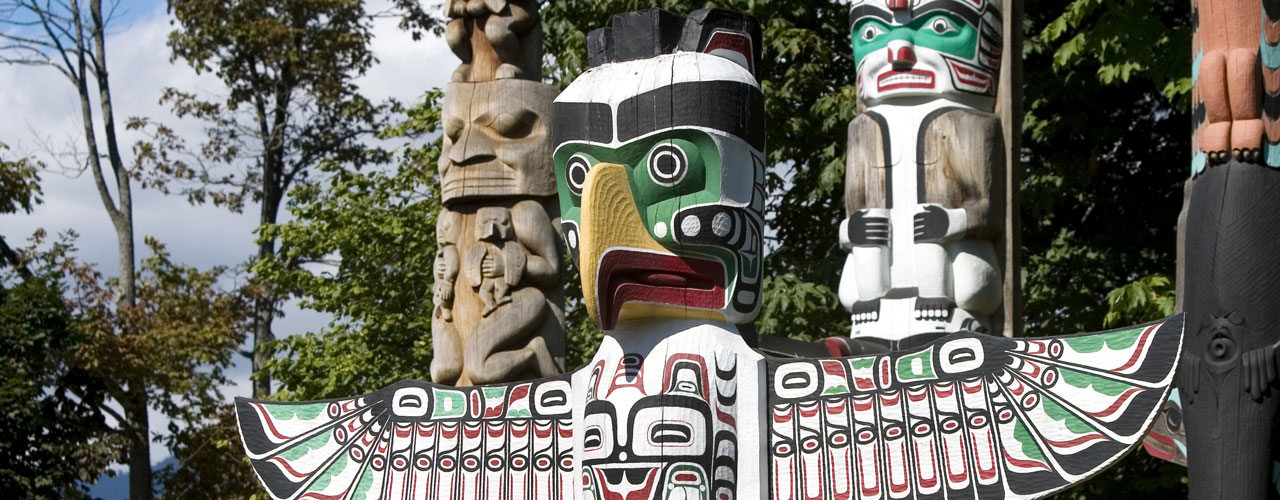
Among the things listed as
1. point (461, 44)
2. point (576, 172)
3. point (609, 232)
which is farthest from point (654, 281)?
point (461, 44)

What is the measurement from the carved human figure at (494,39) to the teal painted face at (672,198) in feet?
7.86

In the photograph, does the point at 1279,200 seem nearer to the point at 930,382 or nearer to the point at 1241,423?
the point at 1241,423

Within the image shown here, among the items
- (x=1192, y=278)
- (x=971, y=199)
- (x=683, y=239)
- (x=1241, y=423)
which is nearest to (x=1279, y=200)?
(x=1192, y=278)

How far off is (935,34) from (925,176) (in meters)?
0.62

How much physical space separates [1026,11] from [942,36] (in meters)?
6.22

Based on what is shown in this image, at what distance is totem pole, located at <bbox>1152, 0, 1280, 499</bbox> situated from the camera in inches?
190

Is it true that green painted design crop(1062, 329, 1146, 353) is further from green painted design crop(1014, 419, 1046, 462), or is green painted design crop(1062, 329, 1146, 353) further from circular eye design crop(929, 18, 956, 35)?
circular eye design crop(929, 18, 956, 35)

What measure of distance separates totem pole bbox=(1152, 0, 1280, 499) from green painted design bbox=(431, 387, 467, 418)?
7.62 ft

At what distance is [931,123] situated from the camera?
6.43 metres

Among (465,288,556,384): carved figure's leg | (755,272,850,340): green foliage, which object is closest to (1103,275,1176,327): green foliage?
(755,272,850,340): green foliage

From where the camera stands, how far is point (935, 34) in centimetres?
648

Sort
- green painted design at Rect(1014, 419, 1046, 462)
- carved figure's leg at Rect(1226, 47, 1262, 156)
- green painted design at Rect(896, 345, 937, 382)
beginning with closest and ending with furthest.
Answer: green painted design at Rect(1014, 419, 1046, 462) < green painted design at Rect(896, 345, 937, 382) < carved figure's leg at Rect(1226, 47, 1262, 156)

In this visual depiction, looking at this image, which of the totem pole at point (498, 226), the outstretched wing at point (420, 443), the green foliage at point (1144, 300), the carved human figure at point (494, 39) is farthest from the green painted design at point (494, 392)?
the green foliage at point (1144, 300)

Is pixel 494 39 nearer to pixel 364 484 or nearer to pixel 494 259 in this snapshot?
pixel 494 259
